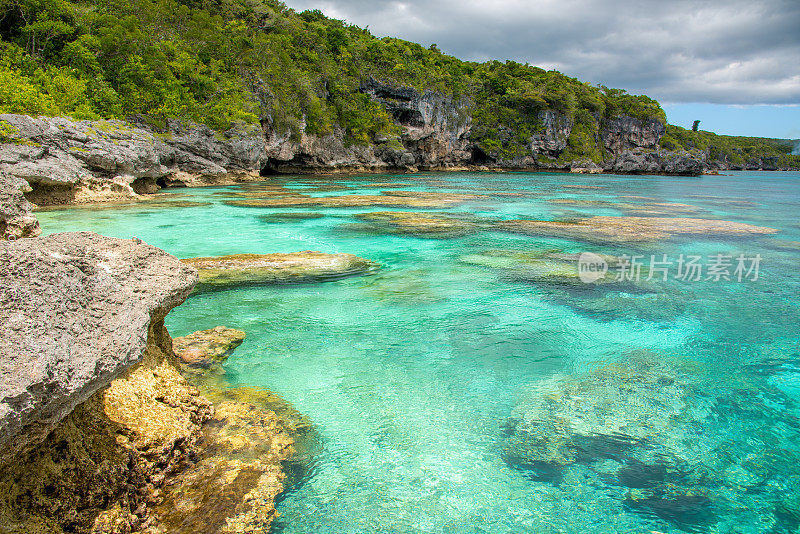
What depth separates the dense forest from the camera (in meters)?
24.1

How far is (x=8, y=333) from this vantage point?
6.98ft

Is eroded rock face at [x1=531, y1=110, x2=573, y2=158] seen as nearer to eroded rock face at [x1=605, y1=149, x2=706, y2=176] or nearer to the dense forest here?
the dense forest

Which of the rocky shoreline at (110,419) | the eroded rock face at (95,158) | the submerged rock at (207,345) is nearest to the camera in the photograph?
the rocky shoreline at (110,419)

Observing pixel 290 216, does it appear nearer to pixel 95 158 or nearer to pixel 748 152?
pixel 95 158

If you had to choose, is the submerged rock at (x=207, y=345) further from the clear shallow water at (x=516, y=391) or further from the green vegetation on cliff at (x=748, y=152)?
the green vegetation on cliff at (x=748, y=152)

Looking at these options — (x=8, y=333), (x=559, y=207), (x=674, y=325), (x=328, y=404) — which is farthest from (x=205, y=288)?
(x=559, y=207)

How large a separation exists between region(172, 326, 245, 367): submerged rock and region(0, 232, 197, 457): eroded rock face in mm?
1640

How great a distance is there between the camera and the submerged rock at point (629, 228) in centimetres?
1310

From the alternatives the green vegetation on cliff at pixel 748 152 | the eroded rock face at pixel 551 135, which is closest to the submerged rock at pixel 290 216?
the eroded rock face at pixel 551 135

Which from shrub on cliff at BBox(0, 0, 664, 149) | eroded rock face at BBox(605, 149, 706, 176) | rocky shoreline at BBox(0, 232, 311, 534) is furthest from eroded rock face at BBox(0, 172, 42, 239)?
eroded rock face at BBox(605, 149, 706, 176)

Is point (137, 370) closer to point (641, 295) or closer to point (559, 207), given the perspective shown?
point (641, 295)

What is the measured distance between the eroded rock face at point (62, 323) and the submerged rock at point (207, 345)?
5.38 ft

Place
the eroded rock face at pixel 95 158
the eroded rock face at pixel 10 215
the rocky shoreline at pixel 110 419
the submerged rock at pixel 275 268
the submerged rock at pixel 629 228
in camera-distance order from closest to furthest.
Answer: the rocky shoreline at pixel 110 419
the eroded rock face at pixel 10 215
the submerged rock at pixel 275 268
the submerged rock at pixel 629 228
the eroded rock face at pixel 95 158

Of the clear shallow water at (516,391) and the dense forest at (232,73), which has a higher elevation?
the dense forest at (232,73)
